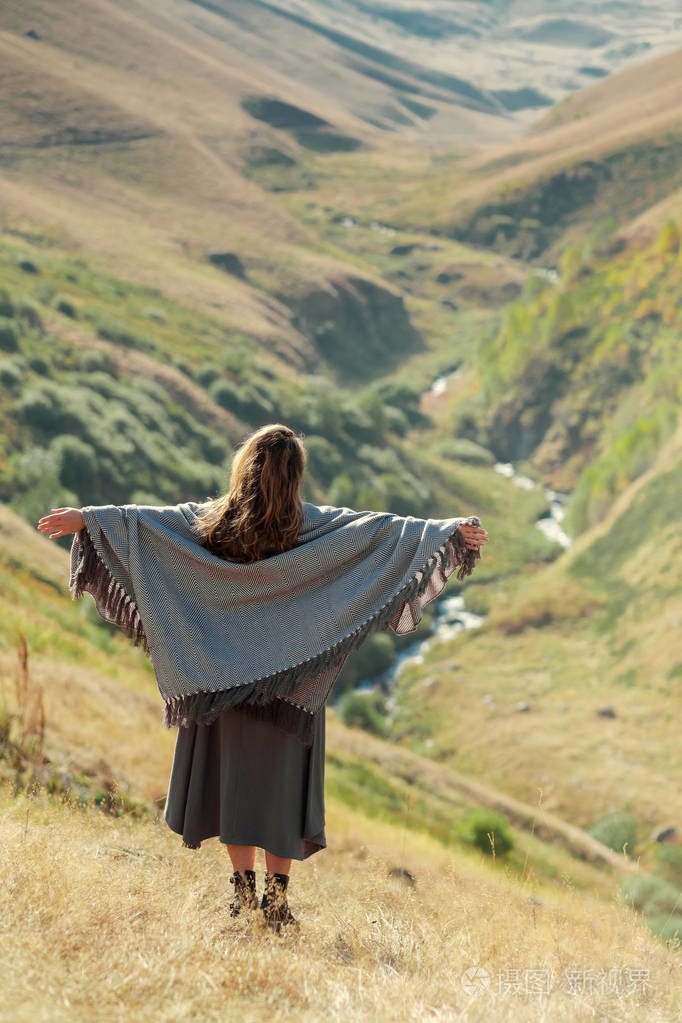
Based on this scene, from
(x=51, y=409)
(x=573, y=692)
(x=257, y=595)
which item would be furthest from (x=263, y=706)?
(x=51, y=409)

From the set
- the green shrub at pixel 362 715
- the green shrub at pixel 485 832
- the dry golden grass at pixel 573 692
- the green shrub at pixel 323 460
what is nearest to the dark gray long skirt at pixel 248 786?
the green shrub at pixel 485 832

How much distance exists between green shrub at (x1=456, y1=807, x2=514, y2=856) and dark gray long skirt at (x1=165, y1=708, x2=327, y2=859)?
12.9 metres

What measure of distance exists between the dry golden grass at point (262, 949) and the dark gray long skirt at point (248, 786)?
39 cm

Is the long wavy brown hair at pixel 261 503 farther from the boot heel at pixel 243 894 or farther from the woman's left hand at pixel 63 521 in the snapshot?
the boot heel at pixel 243 894

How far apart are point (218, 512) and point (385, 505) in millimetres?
38850

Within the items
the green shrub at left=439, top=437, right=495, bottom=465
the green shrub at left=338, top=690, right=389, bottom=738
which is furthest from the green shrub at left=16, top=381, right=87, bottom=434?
the green shrub at left=439, top=437, right=495, bottom=465

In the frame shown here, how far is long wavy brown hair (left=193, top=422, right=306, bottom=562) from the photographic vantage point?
4.45m

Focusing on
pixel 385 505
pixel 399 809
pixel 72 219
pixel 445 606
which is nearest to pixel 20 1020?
pixel 399 809

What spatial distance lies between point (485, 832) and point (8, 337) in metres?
28.0

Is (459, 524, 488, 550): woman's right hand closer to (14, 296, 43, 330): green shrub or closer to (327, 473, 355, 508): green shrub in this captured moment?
(327, 473, 355, 508): green shrub

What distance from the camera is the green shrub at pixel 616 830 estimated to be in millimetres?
22234

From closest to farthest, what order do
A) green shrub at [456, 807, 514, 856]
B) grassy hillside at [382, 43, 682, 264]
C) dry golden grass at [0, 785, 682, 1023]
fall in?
dry golden grass at [0, 785, 682, 1023] → green shrub at [456, 807, 514, 856] → grassy hillside at [382, 43, 682, 264]

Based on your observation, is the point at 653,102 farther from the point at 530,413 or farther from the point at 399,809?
the point at 399,809

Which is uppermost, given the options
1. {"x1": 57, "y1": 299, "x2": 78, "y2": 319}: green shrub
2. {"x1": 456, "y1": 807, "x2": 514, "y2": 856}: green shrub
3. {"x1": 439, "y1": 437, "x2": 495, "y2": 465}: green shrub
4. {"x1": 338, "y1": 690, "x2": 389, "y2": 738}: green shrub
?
{"x1": 456, "y1": 807, "x2": 514, "y2": 856}: green shrub
